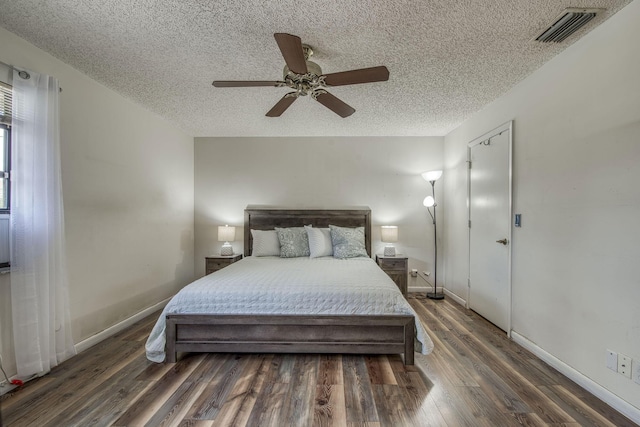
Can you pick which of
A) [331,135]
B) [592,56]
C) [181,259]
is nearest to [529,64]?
[592,56]

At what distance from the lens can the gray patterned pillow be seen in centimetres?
374

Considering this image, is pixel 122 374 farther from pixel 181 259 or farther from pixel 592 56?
pixel 592 56

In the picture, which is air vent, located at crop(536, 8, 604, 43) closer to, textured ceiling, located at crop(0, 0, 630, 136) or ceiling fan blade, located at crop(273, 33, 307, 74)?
textured ceiling, located at crop(0, 0, 630, 136)

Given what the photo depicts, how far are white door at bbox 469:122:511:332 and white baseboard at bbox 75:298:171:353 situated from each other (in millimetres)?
3956

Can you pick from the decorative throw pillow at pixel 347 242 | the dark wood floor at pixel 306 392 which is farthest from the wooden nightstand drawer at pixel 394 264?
the dark wood floor at pixel 306 392

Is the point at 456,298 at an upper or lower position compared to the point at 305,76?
lower

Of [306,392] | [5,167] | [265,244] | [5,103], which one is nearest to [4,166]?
[5,167]

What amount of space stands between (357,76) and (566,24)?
1419 millimetres

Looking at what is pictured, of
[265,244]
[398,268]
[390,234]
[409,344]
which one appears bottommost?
[409,344]

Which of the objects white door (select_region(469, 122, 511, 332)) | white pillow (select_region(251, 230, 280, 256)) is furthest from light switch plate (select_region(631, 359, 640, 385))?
white pillow (select_region(251, 230, 280, 256))

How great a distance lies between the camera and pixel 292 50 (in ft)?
5.54

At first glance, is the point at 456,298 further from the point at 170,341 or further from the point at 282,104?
the point at 170,341

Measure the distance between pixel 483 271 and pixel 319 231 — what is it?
206 cm

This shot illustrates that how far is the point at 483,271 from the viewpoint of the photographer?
3230mm
